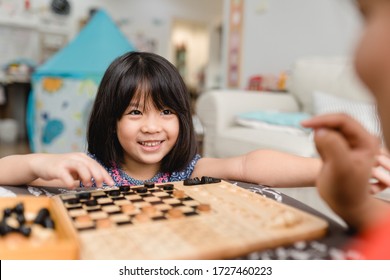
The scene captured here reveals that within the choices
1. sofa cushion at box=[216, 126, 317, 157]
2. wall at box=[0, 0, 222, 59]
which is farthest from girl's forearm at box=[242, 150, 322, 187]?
wall at box=[0, 0, 222, 59]

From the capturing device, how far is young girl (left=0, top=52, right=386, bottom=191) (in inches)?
33.0

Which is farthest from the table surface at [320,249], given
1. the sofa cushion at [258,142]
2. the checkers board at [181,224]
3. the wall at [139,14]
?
the wall at [139,14]

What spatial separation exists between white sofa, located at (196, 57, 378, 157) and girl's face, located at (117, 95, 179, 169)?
0.89m

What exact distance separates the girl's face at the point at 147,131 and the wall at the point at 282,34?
6.18ft

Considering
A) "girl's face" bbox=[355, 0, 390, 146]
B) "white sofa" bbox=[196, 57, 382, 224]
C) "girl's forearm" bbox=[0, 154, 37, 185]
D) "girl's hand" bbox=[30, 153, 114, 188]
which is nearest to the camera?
"girl's face" bbox=[355, 0, 390, 146]

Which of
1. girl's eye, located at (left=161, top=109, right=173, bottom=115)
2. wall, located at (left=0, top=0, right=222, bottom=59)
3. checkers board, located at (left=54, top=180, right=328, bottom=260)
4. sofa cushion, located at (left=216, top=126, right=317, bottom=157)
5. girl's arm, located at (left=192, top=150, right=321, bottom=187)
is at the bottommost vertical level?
sofa cushion, located at (left=216, top=126, right=317, bottom=157)

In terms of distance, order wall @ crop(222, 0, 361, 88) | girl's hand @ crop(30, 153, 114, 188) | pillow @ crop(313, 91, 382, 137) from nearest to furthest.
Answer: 1. girl's hand @ crop(30, 153, 114, 188)
2. pillow @ crop(313, 91, 382, 137)
3. wall @ crop(222, 0, 361, 88)

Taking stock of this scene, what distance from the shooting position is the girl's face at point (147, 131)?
0.98 metres

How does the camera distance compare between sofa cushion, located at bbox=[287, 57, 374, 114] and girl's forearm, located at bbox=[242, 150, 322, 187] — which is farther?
sofa cushion, located at bbox=[287, 57, 374, 114]

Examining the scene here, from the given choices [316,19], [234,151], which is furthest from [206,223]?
[316,19]

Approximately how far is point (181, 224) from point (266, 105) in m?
2.08

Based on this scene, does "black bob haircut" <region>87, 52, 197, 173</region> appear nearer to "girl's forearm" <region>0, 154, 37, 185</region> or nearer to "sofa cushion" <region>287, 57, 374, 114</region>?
"girl's forearm" <region>0, 154, 37, 185</region>
